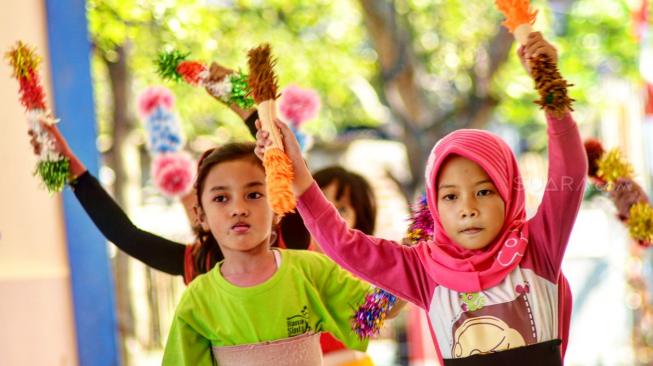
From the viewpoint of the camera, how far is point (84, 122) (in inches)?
116

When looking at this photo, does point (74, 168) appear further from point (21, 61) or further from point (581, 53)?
point (581, 53)

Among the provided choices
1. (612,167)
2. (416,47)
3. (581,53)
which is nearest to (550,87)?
(612,167)

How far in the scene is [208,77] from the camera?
2529 millimetres

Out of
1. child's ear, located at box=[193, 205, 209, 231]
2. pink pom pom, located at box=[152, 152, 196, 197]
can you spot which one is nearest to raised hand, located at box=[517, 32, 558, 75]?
child's ear, located at box=[193, 205, 209, 231]

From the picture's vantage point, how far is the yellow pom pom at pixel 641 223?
232 centimetres

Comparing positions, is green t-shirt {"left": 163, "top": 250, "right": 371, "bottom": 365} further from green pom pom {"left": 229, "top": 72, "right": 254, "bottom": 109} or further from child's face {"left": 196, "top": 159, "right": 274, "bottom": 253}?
green pom pom {"left": 229, "top": 72, "right": 254, "bottom": 109}

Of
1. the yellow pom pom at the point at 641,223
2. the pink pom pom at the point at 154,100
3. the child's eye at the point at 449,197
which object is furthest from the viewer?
the pink pom pom at the point at 154,100

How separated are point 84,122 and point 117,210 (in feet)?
1.68

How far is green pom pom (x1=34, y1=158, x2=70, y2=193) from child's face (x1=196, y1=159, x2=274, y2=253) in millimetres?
424

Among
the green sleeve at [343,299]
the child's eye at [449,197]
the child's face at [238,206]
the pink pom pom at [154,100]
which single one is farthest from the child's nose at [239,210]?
the pink pom pom at [154,100]

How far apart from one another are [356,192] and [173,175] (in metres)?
0.60

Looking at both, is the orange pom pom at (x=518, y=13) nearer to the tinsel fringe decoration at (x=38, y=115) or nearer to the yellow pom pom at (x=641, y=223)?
the yellow pom pom at (x=641, y=223)

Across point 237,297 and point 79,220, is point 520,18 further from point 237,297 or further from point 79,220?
point 79,220

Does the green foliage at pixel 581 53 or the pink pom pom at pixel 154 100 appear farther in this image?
the green foliage at pixel 581 53
